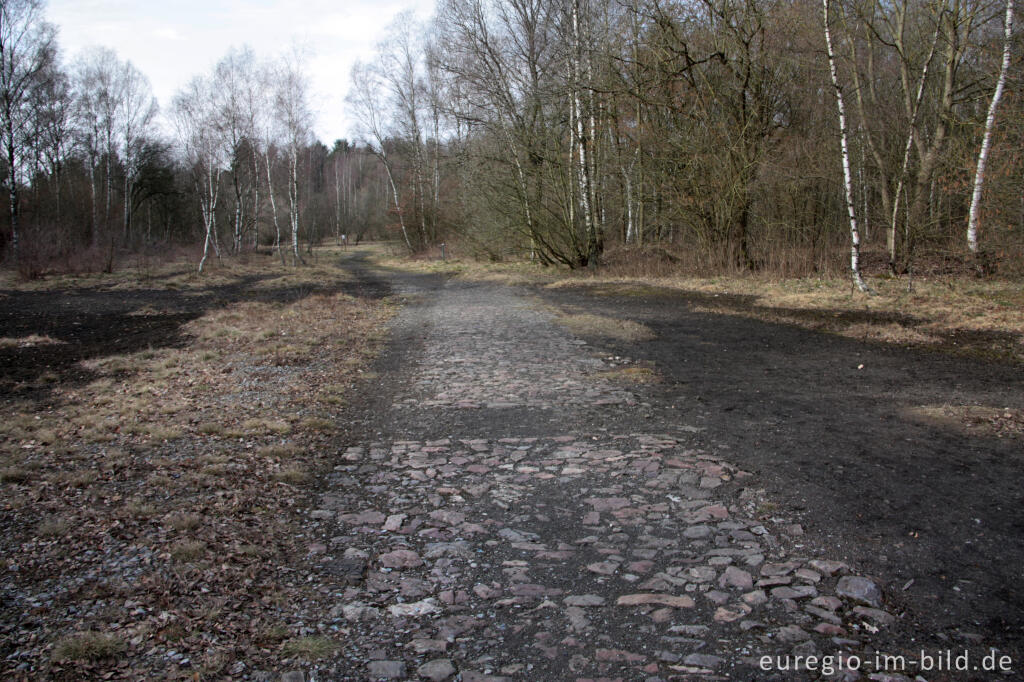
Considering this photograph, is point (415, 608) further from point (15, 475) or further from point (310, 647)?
point (15, 475)

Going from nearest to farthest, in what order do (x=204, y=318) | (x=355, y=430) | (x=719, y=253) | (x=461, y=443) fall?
1. (x=461, y=443)
2. (x=355, y=430)
3. (x=204, y=318)
4. (x=719, y=253)

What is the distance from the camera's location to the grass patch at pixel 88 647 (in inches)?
98.2

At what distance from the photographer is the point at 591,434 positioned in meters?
5.57

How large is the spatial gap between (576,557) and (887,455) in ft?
9.49

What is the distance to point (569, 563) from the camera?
3395 mm

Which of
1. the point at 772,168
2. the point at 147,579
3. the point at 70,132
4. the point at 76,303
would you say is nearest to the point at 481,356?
the point at 147,579

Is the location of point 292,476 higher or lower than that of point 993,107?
lower

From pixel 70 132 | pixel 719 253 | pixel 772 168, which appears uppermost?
pixel 70 132

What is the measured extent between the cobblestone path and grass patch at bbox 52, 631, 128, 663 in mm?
859

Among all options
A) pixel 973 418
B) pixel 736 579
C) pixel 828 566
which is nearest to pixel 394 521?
pixel 736 579

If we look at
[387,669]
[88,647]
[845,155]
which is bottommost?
[387,669]

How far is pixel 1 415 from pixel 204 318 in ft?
27.4

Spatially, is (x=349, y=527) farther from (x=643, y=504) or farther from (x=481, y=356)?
(x=481, y=356)

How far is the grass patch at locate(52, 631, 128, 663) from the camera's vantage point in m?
2.49
